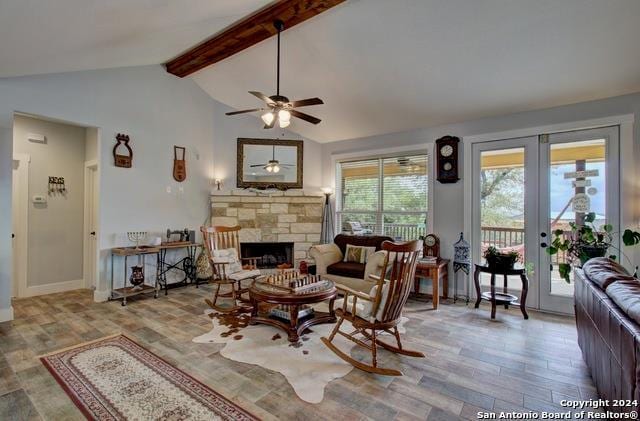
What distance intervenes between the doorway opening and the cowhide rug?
2734 mm

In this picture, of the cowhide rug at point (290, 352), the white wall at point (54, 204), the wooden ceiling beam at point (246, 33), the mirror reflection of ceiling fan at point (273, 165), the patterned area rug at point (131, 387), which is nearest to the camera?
the patterned area rug at point (131, 387)

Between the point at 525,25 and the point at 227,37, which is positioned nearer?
the point at 525,25

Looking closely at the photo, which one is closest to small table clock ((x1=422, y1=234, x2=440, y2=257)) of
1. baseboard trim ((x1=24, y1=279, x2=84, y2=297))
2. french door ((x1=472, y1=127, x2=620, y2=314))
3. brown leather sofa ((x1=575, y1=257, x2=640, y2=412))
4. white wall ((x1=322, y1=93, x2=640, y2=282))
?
white wall ((x1=322, y1=93, x2=640, y2=282))

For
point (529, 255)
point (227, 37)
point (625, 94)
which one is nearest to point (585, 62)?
point (625, 94)

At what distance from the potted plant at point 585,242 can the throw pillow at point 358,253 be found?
7.66 feet

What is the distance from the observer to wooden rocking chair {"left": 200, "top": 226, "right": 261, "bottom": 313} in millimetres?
4035

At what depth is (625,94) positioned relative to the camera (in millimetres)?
3576

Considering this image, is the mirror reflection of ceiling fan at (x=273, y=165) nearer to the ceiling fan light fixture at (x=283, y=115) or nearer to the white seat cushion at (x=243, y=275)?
the white seat cushion at (x=243, y=275)

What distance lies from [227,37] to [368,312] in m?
3.76

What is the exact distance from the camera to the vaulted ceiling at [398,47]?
276 cm

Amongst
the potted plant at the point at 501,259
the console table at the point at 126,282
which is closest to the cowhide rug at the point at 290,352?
the potted plant at the point at 501,259

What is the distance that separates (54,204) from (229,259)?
3.10m

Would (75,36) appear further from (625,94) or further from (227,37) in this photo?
(625,94)

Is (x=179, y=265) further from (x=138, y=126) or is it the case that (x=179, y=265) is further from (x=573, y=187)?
(x=573, y=187)
